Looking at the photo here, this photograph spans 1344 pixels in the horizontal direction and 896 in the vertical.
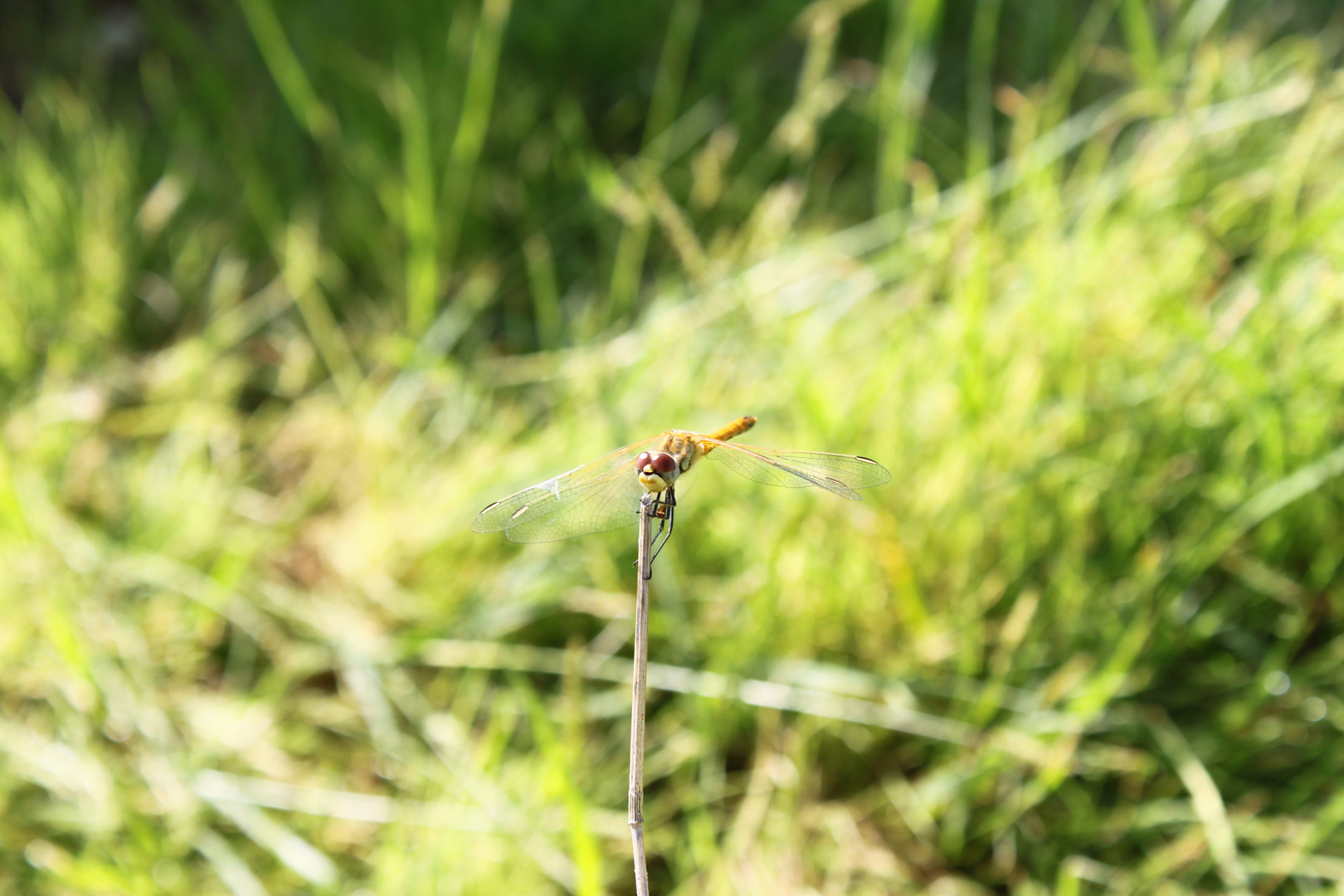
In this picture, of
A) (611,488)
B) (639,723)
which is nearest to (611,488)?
(611,488)

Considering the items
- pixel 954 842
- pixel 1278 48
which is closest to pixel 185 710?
pixel 954 842

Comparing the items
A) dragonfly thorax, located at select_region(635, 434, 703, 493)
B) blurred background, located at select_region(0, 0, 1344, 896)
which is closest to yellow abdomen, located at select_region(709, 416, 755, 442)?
dragonfly thorax, located at select_region(635, 434, 703, 493)

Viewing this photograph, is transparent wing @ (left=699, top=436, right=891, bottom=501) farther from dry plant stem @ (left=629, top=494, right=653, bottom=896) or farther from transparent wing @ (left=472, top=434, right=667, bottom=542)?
dry plant stem @ (left=629, top=494, right=653, bottom=896)

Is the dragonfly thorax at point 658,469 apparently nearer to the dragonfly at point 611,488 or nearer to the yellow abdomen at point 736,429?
Answer: the dragonfly at point 611,488

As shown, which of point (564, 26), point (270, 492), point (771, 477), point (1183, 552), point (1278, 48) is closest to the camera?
point (771, 477)

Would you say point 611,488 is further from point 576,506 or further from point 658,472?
point 658,472

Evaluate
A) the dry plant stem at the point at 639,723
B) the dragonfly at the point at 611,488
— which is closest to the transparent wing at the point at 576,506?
the dragonfly at the point at 611,488

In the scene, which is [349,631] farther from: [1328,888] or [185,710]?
[1328,888]
